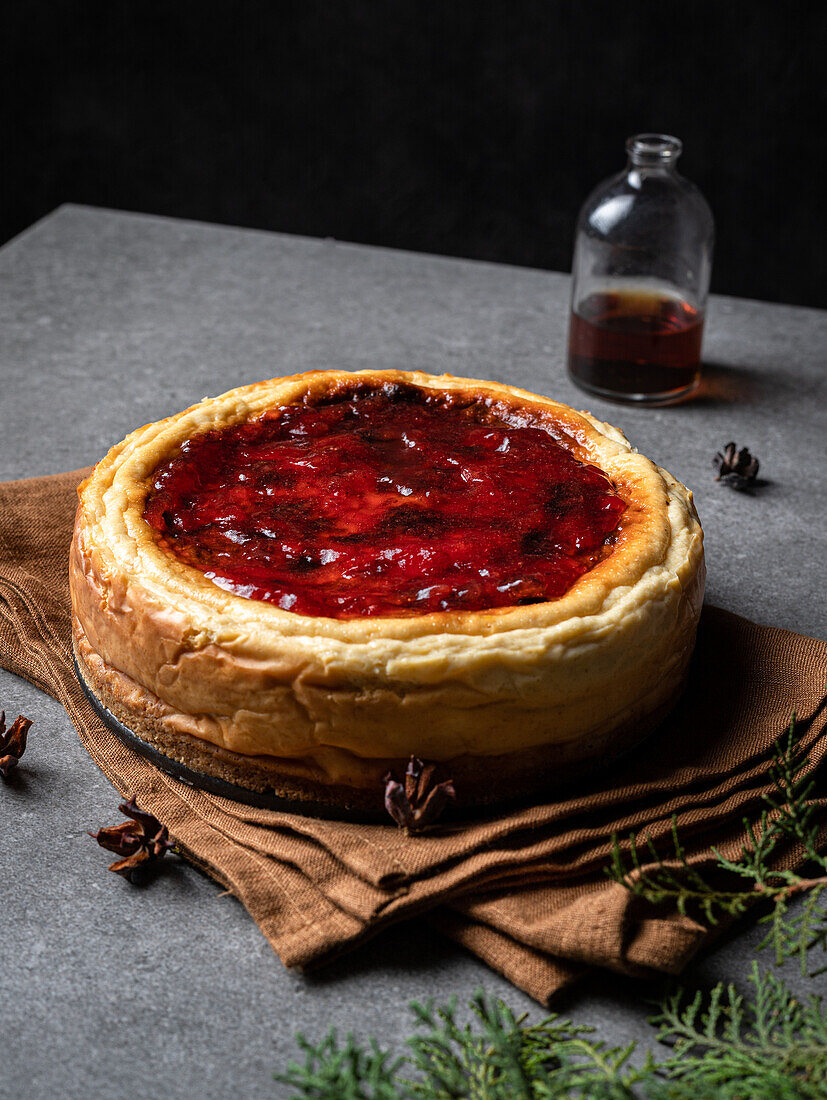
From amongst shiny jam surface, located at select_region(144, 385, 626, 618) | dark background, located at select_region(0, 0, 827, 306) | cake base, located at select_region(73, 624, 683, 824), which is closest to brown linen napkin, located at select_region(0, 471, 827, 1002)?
cake base, located at select_region(73, 624, 683, 824)

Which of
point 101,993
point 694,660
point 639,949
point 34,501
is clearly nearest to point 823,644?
point 694,660

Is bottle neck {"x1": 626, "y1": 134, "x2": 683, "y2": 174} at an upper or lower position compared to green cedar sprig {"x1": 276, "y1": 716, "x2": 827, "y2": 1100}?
upper

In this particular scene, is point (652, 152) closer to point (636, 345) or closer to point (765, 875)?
point (636, 345)

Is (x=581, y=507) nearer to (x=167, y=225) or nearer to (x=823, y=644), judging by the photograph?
(x=823, y=644)

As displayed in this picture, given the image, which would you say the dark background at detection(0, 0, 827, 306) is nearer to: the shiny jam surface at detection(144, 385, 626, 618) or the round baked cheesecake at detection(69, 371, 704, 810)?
the shiny jam surface at detection(144, 385, 626, 618)

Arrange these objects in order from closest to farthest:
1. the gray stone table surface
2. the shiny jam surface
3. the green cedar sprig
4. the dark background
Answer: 1. the green cedar sprig
2. the gray stone table surface
3. the shiny jam surface
4. the dark background

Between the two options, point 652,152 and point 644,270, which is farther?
point 644,270

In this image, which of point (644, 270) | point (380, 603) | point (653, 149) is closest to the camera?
point (380, 603)

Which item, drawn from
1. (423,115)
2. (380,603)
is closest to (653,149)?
(380,603)
